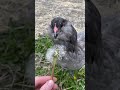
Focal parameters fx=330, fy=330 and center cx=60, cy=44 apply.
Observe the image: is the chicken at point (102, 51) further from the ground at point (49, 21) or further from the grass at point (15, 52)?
the ground at point (49, 21)

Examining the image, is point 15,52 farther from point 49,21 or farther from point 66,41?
point 49,21

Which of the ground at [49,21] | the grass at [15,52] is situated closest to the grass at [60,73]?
the ground at [49,21]

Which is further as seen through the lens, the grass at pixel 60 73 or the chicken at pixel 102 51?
the grass at pixel 60 73

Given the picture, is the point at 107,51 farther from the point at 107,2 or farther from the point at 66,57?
the point at 66,57

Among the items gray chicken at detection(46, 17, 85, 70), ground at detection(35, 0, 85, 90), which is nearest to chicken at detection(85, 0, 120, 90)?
ground at detection(35, 0, 85, 90)

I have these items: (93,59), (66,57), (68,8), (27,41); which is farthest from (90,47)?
(68,8)
